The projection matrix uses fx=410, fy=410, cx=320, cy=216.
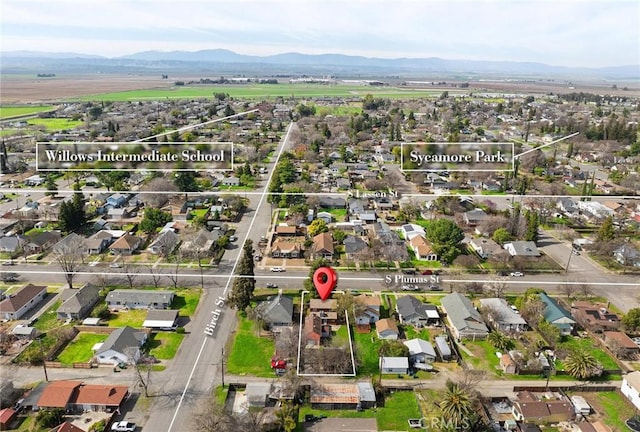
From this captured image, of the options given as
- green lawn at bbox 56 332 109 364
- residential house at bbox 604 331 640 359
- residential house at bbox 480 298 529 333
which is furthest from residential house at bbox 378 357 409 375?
green lawn at bbox 56 332 109 364

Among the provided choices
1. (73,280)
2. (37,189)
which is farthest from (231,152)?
(73,280)

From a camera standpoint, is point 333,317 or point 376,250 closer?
point 333,317

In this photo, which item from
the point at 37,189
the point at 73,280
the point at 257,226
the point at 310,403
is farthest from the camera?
the point at 37,189

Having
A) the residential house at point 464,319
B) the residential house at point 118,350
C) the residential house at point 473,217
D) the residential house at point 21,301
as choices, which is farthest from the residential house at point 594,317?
the residential house at point 21,301

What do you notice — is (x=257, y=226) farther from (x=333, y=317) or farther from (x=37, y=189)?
(x=37, y=189)

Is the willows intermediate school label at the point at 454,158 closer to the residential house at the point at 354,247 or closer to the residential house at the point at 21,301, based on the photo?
the residential house at the point at 354,247
